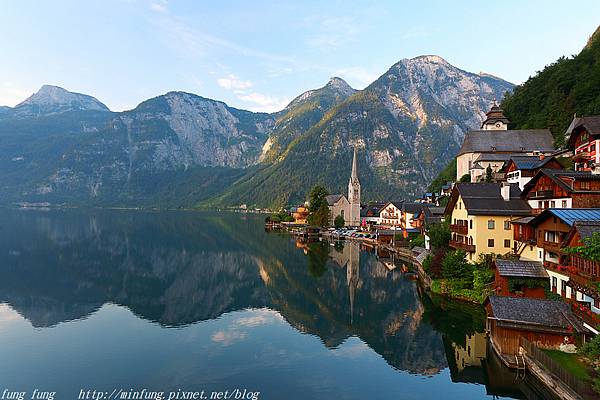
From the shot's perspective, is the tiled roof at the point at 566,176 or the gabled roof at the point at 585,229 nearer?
the gabled roof at the point at 585,229

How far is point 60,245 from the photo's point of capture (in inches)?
4104

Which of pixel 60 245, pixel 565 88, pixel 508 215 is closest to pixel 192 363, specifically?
pixel 508 215

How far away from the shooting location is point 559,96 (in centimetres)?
9944

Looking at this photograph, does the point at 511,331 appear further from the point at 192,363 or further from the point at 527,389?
the point at 192,363

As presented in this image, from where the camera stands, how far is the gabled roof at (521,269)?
3778 centimetres

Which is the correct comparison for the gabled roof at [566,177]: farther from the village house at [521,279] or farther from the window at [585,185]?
the village house at [521,279]

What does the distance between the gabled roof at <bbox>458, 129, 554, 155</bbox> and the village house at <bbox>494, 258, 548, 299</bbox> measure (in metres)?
61.8

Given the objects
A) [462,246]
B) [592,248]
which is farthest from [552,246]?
[462,246]

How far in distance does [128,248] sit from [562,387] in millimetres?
100810

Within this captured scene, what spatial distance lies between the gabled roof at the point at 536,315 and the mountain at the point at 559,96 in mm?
66936

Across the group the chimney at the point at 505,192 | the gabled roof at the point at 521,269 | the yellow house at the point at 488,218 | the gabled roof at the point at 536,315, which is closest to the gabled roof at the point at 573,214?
the gabled roof at the point at 521,269

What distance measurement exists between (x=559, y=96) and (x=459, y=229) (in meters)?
70.9

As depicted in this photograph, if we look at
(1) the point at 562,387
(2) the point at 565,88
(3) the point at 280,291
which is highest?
(2) the point at 565,88

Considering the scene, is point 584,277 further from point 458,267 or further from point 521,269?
point 458,267
